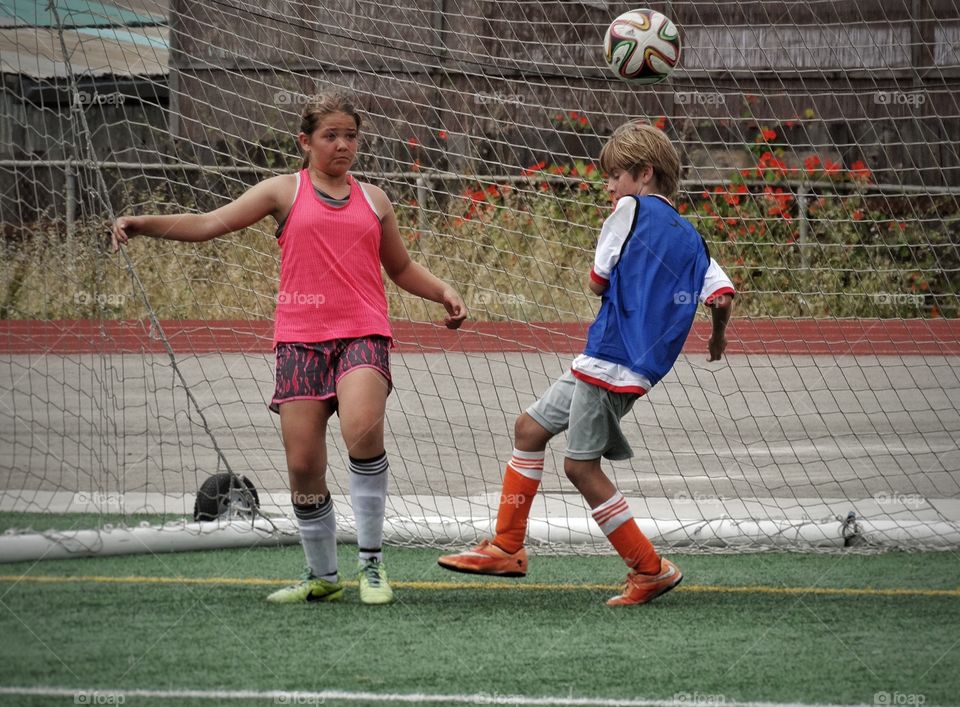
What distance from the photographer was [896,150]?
922cm

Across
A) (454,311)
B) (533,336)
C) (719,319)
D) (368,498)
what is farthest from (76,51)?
(533,336)

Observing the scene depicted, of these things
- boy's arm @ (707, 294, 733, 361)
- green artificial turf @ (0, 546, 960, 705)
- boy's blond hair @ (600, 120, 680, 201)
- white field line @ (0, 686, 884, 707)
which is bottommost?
green artificial turf @ (0, 546, 960, 705)

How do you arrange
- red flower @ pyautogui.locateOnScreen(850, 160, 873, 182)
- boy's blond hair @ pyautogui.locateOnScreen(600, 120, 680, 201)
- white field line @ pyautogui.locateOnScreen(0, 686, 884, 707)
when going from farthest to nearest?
red flower @ pyautogui.locateOnScreen(850, 160, 873, 182) → boy's blond hair @ pyautogui.locateOnScreen(600, 120, 680, 201) → white field line @ pyautogui.locateOnScreen(0, 686, 884, 707)

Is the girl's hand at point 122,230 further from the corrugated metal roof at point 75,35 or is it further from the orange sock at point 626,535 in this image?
the orange sock at point 626,535

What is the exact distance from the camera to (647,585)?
4.15 metres

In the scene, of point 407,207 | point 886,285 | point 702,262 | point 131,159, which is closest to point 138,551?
point 702,262

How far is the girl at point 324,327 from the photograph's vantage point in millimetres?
4023

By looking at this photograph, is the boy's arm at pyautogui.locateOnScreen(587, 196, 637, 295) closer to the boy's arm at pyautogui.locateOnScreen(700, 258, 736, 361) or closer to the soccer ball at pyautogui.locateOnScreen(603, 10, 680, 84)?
the boy's arm at pyautogui.locateOnScreen(700, 258, 736, 361)

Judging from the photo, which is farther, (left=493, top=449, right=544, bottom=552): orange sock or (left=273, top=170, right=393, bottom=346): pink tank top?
(left=493, top=449, right=544, bottom=552): orange sock

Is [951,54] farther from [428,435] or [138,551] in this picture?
[138,551]

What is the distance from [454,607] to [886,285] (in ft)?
16.5

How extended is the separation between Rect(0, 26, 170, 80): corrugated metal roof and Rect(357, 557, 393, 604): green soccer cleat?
7.45ft

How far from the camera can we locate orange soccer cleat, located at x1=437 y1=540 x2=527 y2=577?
411cm

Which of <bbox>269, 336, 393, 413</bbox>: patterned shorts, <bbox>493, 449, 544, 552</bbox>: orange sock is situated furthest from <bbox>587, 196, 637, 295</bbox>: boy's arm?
<bbox>269, 336, 393, 413</bbox>: patterned shorts
